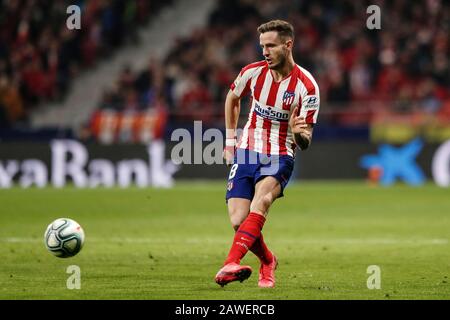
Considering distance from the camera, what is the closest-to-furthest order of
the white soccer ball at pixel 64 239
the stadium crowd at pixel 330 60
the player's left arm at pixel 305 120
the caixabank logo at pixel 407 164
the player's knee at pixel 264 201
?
the player's left arm at pixel 305 120 → the player's knee at pixel 264 201 → the white soccer ball at pixel 64 239 → the caixabank logo at pixel 407 164 → the stadium crowd at pixel 330 60

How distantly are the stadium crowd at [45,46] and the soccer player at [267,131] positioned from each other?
16806 millimetres

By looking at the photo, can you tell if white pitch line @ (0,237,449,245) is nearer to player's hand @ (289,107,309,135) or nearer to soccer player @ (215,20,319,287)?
soccer player @ (215,20,319,287)

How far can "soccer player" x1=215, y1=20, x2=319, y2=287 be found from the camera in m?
8.78

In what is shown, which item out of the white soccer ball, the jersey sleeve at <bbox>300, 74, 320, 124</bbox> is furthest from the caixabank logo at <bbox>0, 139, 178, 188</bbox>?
the jersey sleeve at <bbox>300, 74, 320, 124</bbox>

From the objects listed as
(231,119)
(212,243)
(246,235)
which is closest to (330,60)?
(212,243)

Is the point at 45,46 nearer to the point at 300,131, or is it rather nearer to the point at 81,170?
the point at 81,170

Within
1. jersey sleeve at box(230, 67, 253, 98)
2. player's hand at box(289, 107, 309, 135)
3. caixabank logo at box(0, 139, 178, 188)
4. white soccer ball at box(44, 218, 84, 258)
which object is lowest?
white soccer ball at box(44, 218, 84, 258)

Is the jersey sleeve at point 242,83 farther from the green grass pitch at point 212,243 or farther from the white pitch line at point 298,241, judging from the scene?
the white pitch line at point 298,241

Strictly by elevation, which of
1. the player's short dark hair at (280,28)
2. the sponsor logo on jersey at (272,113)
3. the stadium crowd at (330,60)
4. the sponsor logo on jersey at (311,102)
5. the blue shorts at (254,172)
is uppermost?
the stadium crowd at (330,60)

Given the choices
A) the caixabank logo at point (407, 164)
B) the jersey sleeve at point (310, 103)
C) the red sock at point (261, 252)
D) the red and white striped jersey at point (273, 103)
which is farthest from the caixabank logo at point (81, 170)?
the jersey sleeve at point (310, 103)

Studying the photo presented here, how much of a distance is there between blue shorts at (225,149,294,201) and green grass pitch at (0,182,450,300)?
0.84m

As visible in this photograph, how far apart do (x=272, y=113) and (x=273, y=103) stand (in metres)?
0.10

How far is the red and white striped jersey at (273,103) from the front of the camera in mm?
8969
